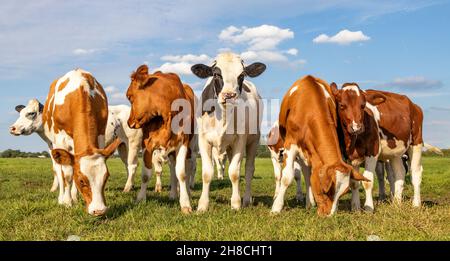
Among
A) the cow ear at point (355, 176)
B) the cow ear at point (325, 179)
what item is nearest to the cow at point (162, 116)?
the cow ear at point (325, 179)

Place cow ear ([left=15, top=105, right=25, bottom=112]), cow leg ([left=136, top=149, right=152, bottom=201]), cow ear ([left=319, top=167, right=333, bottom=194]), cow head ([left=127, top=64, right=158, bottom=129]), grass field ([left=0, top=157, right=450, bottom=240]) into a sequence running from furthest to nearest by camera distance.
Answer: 1. cow ear ([left=15, top=105, right=25, bottom=112])
2. cow leg ([left=136, top=149, right=152, bottom=201])
3. cow head ([left=127, top=64, right=158, bottom=129])
4. cow ear ([left=319, top=167, right=333, bottom=194])
5. grass field ([left=0, top=157, right=450, bottom=240])

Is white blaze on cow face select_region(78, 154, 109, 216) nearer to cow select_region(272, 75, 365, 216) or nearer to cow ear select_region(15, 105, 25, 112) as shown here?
cow select_region(272, 75, 365, 216)

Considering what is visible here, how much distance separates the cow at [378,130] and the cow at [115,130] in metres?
6.11

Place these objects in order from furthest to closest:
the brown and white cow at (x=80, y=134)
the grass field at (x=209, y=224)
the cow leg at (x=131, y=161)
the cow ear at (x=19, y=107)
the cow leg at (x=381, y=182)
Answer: the cow ear at (x=19, y=107) → the cow leg at (x=131, y=161) → the cow leg at (x=381, y=182) → the brown and white cow at (x=80, y=134) → the grass field at (x=209, y=224)

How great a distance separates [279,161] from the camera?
14.0 meters

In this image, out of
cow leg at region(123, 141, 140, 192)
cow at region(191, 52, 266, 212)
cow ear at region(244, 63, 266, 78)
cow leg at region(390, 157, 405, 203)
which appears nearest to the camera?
cow at region(191, 52, 266, 212)

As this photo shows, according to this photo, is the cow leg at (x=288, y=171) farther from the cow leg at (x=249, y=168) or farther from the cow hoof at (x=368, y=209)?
the cow hoof at (x=368, y=209)

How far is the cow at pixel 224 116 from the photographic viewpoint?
9359 mm

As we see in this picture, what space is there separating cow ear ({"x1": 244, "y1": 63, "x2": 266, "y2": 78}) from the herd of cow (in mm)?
21

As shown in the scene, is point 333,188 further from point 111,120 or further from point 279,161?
point 111,120

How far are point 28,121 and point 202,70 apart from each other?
1142 centimetres

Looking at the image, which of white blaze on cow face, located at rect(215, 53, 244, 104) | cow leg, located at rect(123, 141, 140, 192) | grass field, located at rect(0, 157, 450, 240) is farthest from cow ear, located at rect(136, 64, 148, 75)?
cow leg, located at rect(123, 141, 140, 192)

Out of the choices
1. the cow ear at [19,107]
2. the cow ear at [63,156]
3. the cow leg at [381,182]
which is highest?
the cow ear at [19,107]

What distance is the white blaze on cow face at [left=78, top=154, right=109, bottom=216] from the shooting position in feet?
27.7
